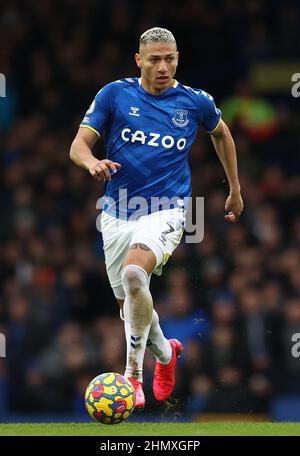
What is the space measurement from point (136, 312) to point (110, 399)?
0.69 m

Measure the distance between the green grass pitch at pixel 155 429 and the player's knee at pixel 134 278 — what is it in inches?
37.8

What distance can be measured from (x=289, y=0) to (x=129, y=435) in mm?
12084

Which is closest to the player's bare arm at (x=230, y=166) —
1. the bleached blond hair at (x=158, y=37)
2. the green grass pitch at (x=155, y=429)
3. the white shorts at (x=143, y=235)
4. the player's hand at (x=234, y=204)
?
the player's hand at (x=234, y=204)

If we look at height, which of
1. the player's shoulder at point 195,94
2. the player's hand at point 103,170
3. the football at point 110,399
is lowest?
the football at point 110,399

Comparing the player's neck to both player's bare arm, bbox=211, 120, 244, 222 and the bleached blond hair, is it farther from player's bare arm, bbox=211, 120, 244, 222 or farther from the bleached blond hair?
player's bare arm, bbox=211, 120, 244, 222

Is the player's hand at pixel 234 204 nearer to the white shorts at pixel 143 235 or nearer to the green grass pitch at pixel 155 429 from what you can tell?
the white shorts at pixel 143 235

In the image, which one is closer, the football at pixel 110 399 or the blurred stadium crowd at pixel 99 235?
the football at pixel 110 399

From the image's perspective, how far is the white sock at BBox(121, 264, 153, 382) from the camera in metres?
8.45

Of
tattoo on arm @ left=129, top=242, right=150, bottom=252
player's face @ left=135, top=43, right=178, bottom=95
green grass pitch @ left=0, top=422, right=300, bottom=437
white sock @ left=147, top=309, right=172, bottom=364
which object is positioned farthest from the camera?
white sock @ left=147, top=309, right=172, bottom=364

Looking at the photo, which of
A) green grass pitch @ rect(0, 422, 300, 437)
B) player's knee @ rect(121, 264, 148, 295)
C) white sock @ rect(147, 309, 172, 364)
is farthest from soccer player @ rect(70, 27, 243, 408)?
green grass pitch @ rect(0, 422, 300, 437)

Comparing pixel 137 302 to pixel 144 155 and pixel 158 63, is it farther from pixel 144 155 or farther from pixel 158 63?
pixel 158 63

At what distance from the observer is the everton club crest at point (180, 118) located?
29.8 ft

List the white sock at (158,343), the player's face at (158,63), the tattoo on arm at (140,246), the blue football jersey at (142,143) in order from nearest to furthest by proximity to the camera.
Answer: the tattoo on arm at (140,246), the player's face at (158,63), the blue football jersey at (142,143), the white sock at (158,343)

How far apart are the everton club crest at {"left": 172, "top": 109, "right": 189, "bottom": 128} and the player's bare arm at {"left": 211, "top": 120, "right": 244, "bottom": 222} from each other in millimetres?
411
